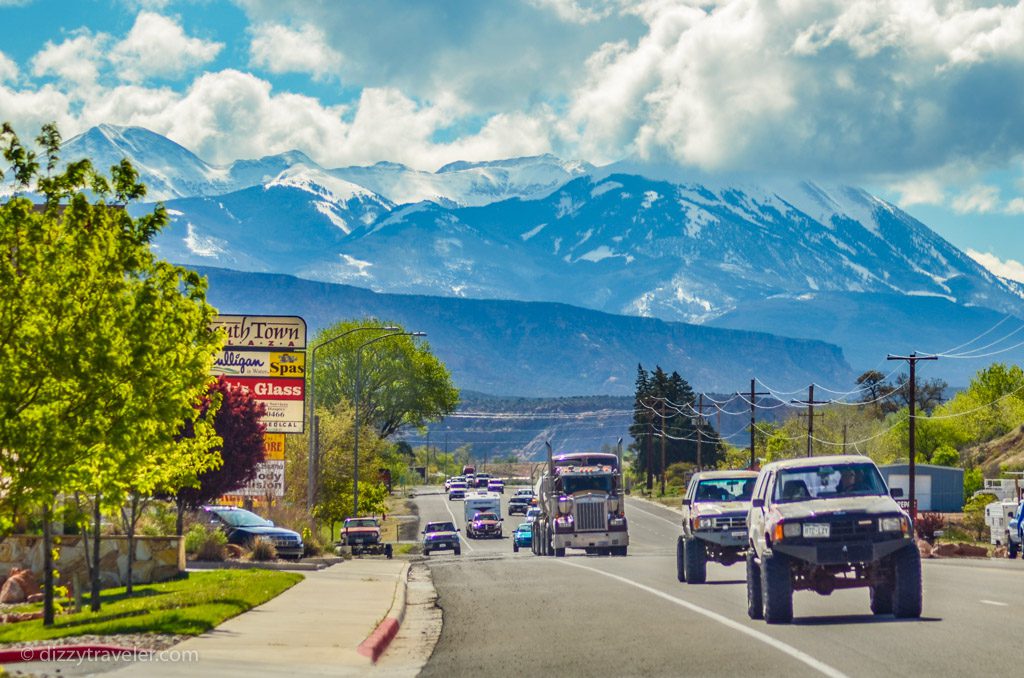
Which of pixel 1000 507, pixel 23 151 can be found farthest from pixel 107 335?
pixel 1000 507

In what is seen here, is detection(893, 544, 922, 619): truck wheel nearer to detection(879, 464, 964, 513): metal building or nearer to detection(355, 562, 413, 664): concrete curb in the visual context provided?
detection(355, 562, 413, 664): concrete curb

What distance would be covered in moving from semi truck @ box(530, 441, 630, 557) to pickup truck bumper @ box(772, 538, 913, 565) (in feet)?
118

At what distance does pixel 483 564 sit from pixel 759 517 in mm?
26001

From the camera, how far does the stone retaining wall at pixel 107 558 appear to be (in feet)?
106

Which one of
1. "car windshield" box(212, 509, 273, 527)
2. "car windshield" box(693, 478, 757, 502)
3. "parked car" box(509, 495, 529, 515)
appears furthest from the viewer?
"parked car" box(509, 495, 529, 515)

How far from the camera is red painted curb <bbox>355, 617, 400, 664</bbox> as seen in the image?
18688 millimetres

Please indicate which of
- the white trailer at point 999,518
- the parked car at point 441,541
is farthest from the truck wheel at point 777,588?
the parked car at point 441,541

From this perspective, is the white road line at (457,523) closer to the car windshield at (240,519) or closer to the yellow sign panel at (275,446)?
the yellow sign panel at (275,446)

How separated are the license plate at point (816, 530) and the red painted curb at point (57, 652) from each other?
8849 mm

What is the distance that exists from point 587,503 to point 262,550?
1543 cm

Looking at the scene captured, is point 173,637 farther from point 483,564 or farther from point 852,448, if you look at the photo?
point 852,448

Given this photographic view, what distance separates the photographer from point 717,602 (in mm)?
25297

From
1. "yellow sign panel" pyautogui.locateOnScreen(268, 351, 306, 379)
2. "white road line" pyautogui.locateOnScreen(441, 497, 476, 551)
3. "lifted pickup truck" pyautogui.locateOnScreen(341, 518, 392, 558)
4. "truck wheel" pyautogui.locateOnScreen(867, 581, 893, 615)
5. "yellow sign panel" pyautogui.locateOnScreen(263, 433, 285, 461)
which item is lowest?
"white road line" pyautogui.locateOnScreen(441, 497, 476, 551)

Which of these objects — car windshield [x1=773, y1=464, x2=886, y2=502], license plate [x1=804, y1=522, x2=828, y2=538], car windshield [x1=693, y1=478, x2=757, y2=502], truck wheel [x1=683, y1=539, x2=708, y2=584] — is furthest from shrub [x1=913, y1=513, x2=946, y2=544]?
license plate [x1=804, y1=522, x2=828, y2=538]
